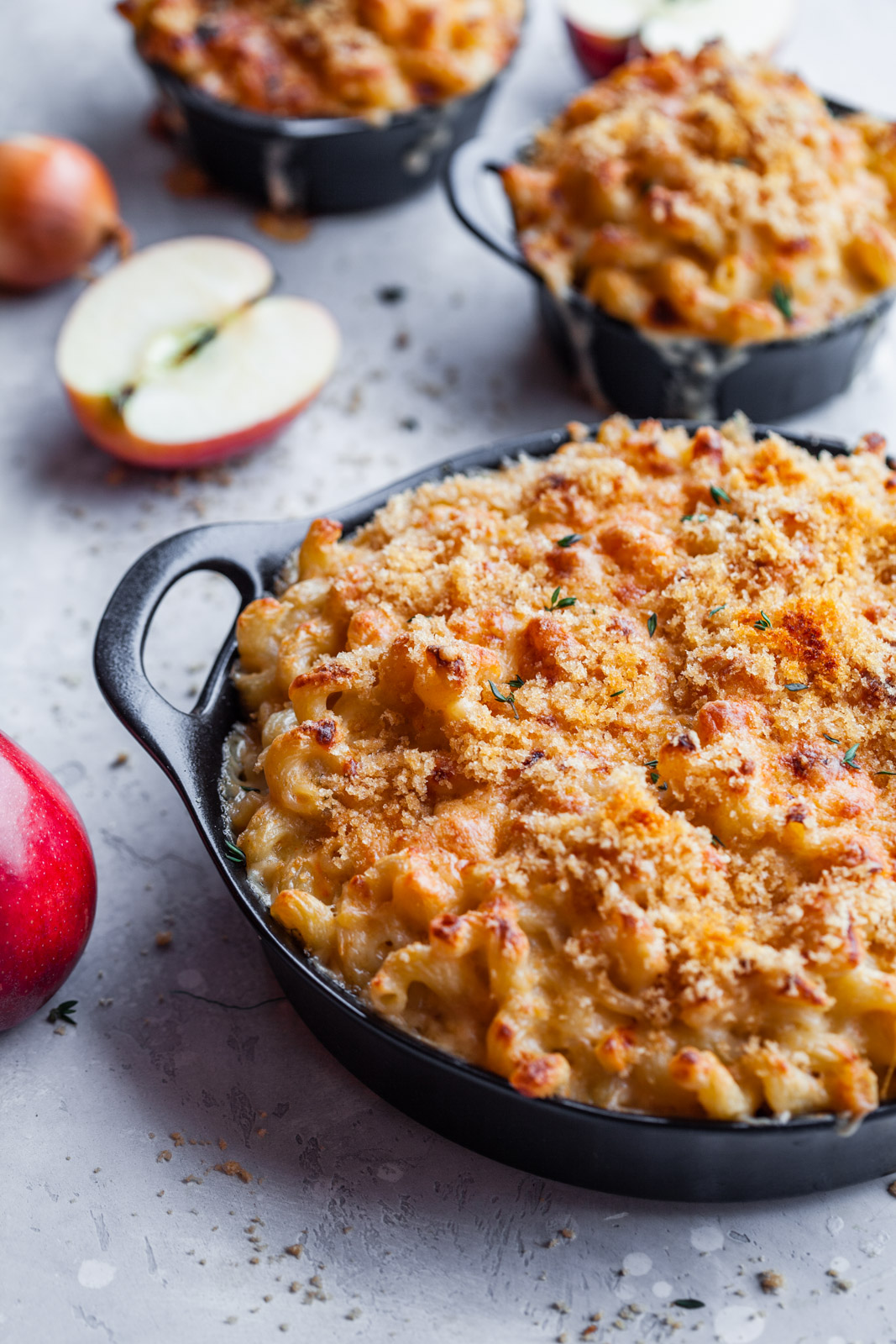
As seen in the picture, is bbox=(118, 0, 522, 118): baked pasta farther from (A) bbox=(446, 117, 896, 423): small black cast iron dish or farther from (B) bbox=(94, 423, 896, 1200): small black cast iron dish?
(B) bbox=(94, 423, 896, 1200): small black cast iron dish

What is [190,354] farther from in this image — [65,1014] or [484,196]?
[65,1014]

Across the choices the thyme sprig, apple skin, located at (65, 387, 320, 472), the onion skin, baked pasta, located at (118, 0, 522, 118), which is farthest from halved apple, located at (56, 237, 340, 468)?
the thyme sprig

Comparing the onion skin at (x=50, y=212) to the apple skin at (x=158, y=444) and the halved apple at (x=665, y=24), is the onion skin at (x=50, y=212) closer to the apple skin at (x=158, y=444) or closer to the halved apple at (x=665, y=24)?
the apple skin at (x=158, y=444)

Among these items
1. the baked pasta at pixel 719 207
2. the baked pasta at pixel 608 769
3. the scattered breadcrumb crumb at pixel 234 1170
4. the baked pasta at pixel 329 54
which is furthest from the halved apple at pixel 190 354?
the scattered breadcrumb crumb at pixel 234 1170

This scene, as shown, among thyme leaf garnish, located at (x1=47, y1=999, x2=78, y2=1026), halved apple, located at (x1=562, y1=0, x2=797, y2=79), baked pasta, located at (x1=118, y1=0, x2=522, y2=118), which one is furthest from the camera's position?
halved apple, located at (x1=562, y1=0, x2=797, y2=79)

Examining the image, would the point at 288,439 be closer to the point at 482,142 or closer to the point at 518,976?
the point at 482,142

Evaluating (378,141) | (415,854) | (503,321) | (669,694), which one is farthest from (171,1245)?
(378,141)
